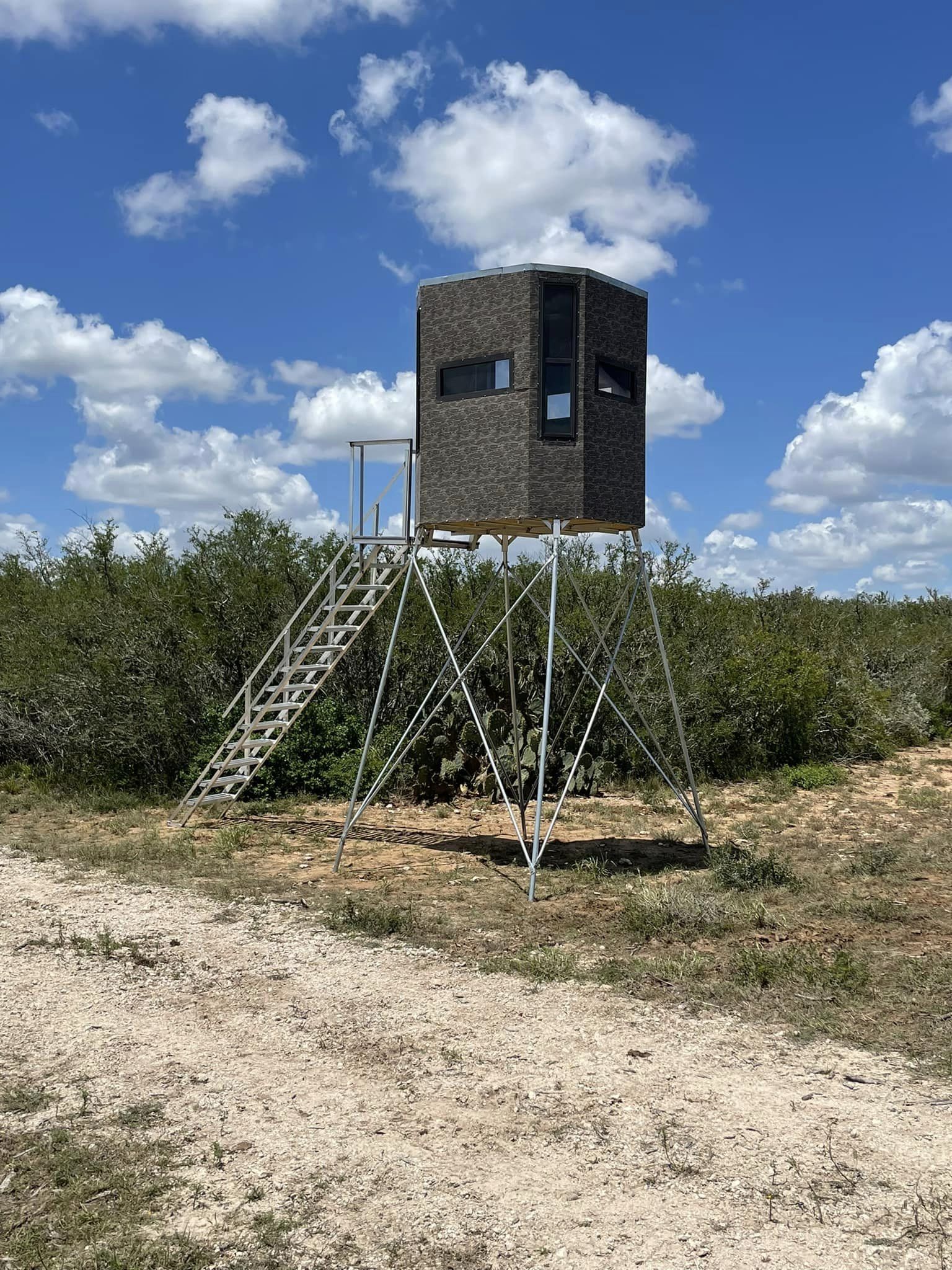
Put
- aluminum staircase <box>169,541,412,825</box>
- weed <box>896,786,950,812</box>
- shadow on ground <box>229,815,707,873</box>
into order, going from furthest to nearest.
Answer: weed <box>896,786,950,812</box> < aluminum staircase <box>169,541,412,825</box> < shadow on ground <box>229,815,707,873</box>

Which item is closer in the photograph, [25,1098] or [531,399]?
[25,1098]

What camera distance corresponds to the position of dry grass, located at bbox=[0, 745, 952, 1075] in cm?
822

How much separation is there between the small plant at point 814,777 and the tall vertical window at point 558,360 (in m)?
9.63

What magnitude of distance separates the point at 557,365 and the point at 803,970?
6940 mm

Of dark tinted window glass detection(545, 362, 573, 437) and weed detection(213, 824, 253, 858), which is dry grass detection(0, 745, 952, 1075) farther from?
dark tinted window glass detection(545, 362, 573, 437)

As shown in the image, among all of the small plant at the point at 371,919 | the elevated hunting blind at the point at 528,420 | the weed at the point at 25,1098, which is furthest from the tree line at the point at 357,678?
the weed at the point at 25,1098

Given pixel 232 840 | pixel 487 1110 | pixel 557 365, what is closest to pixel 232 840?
pixel 232 840

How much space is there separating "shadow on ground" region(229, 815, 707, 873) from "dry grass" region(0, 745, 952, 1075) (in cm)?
4

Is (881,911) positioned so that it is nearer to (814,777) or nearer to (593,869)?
(593,869)

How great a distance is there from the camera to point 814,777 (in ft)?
61.7

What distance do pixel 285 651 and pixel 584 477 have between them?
5.03 m

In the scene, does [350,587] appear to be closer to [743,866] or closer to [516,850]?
[516,850]

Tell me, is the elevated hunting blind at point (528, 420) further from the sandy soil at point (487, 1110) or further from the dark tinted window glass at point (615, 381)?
the sandy soil at point (487, 1110)

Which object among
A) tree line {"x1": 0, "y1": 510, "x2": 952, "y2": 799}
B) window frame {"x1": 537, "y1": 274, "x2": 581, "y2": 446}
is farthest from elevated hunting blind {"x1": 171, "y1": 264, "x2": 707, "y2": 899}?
tree line {"x1": 0, "y1": 510, "x2": 952, "y2": 799}
